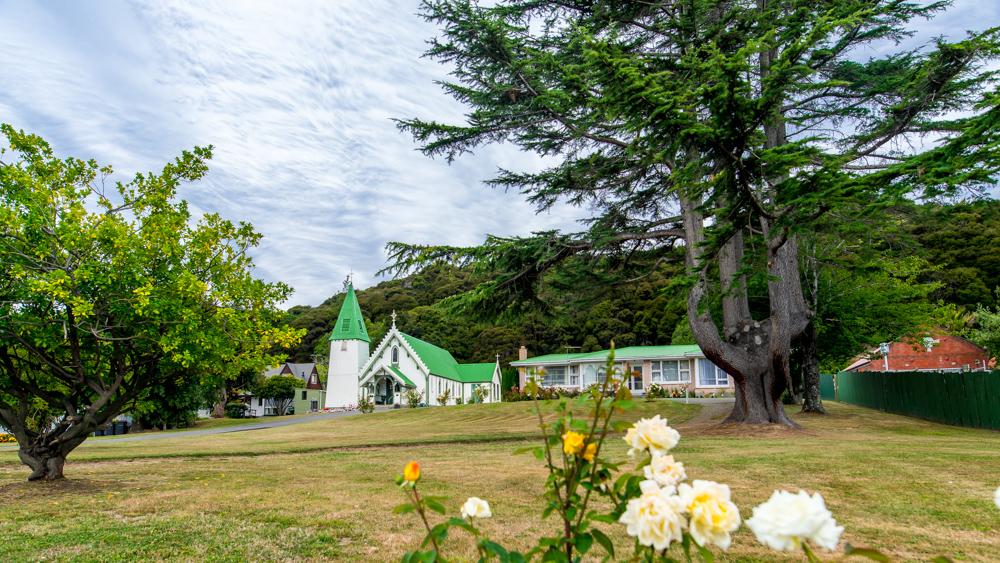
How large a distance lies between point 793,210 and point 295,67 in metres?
10.5

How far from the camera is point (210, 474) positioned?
28.5 feet

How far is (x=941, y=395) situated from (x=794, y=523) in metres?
21.4

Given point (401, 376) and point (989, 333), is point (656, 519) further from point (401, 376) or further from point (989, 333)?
point (989, 333)

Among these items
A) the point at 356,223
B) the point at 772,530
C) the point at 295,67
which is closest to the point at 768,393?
the point at 295,67

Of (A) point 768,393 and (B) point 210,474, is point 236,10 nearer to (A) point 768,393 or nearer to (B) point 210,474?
(B) point 210,474

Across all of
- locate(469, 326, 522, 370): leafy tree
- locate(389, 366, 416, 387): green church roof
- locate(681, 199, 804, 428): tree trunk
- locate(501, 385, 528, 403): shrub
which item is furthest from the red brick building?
locate(389, 366, 416, 387): green church roof

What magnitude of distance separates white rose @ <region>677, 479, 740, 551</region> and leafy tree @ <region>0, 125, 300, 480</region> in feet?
22.7

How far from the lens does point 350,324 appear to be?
4250 centimetres

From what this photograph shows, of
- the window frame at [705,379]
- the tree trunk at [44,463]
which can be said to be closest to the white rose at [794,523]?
the tree trunk at [44,463]

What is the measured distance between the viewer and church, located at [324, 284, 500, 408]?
39375 millimetres

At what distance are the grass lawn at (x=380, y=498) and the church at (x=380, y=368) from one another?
27.6 meters

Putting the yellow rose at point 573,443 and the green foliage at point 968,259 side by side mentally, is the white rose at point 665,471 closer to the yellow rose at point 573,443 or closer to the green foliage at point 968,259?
the yellow rose at point 573,443

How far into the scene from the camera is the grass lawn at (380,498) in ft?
13.4

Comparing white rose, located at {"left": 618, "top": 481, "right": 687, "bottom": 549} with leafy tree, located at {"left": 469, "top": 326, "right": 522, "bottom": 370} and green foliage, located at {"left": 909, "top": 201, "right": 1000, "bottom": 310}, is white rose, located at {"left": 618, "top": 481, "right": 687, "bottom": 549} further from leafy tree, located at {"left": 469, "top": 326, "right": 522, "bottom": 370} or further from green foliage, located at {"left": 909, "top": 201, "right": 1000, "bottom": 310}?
leafy tree, located at {"left": 469, "top": 326, "right": 522, "bottom": 370}
